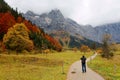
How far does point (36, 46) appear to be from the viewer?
144m

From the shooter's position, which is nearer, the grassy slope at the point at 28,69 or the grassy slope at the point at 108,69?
the grassy slope at the point at 28,69

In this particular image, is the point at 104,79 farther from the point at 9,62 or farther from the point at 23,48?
the point at 23,48

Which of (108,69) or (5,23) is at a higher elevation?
(5,23)

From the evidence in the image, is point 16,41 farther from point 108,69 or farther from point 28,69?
point 108,69

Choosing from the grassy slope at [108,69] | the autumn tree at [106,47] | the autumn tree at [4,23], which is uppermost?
the autumn tree at [4,23]

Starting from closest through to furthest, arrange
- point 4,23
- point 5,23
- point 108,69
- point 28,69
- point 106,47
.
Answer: point 28,69 → point 108,69 → point 4,23 → point 5,23 → point 106,47

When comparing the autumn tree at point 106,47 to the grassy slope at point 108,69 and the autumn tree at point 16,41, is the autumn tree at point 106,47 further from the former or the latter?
the grassy slope at point 108,69

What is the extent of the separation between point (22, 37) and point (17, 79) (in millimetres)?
74088

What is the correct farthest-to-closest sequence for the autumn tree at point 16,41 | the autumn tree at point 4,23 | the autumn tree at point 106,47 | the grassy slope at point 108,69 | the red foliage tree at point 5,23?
the autumn tree at point 106,47 < the red foliage tree at point 5,23 < the autumn tree at point 4,23 < the autumn tree at point 16,41 < the grassy slope at point 108,69

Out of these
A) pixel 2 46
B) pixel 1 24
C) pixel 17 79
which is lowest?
pixel 17 79

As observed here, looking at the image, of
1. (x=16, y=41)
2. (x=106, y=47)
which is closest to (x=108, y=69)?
(x=16, y=41)

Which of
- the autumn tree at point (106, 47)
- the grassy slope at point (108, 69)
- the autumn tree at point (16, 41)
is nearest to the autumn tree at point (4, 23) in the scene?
the autumn tree at point (16, 41)

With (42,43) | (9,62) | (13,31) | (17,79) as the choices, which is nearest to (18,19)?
(42,43)

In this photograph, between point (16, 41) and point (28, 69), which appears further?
point (16, 41)
